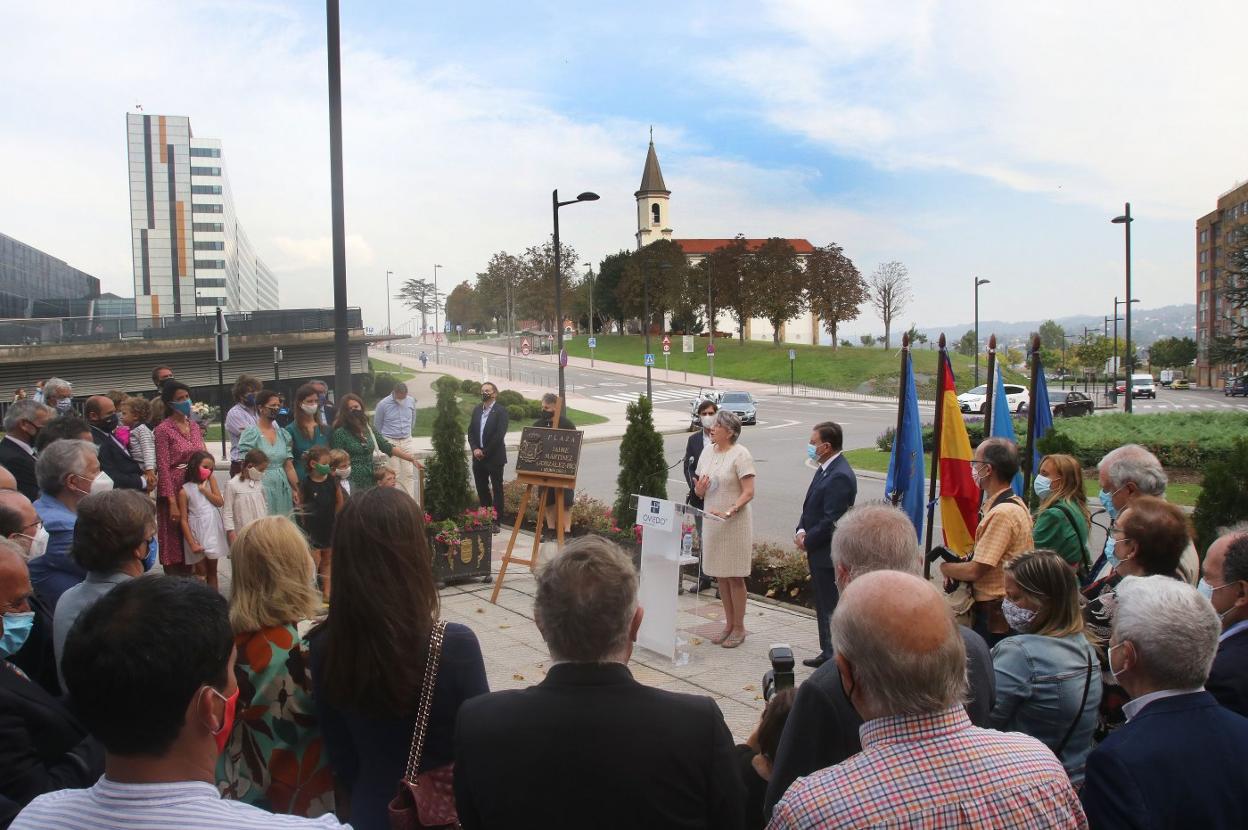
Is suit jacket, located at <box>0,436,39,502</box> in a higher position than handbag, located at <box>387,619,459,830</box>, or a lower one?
higher

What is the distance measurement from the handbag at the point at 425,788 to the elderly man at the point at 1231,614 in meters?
2.55

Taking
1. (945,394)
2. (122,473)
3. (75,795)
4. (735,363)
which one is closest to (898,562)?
(75,795)

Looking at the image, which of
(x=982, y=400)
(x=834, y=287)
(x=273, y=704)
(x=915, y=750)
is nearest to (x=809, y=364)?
(x=834, y=287)

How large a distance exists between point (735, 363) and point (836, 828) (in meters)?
76.9

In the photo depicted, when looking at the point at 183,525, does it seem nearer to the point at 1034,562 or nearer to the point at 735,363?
the point at 1034,562

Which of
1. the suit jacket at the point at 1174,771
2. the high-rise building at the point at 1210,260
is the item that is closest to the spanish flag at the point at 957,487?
the suit jacket at the point at 1174,771

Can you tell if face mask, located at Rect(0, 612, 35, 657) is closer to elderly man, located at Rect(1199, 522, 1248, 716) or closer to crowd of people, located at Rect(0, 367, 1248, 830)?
crowd of people, located at Rect(0, 367, 1248, 830)

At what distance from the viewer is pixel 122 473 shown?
9.32m

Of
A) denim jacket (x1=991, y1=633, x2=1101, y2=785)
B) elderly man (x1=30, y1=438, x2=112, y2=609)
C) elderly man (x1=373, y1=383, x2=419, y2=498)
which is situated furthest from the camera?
elderly man (x1=373, y1=383, x2=419, y2=498)

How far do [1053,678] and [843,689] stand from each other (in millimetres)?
1216

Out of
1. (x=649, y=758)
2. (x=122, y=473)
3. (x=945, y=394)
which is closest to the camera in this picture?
(x=649, y=758)

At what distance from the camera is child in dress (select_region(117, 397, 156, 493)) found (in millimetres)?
9648

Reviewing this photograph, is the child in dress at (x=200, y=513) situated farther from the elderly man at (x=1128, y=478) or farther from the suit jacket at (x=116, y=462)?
the elderly man at (x=1128, y=478)

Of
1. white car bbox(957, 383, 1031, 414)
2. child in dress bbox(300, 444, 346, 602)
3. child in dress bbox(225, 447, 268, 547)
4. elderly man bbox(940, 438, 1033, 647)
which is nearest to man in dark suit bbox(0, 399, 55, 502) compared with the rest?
child in dress bbox(225, 447, 268, 547)
